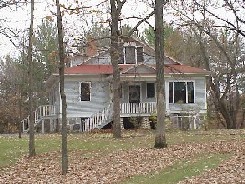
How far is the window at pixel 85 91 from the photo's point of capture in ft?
137

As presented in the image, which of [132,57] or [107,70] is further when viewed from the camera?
[132,57]

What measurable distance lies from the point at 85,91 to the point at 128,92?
11.1 ft

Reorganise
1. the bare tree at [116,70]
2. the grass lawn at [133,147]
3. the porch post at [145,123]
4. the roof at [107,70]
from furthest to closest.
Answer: the roof at [107,70], the porch post at [145,123], the bare tree at [116,70], the grass lawn at [133,147]

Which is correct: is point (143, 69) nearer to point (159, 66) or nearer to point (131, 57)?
point (131, 57)

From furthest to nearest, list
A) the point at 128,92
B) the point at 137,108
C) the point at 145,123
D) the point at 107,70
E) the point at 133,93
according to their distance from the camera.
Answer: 1. the point at 133,93
2. the point at 128,92
3. the point at 107,70
4. the point at 137,108
5. the point at 145,123

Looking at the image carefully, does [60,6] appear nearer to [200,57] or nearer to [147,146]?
[147,146]

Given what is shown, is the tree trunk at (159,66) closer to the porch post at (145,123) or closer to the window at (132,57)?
the porch post at (145,123)

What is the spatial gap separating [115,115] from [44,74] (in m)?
31.5

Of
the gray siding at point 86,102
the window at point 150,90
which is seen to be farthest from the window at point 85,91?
the window at point 150,90

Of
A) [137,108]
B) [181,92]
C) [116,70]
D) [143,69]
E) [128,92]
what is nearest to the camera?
[116,70]

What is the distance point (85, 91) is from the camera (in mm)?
41750

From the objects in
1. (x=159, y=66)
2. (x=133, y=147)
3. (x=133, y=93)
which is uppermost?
(x=159, y=66)

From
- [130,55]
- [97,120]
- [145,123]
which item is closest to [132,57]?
[130,55]

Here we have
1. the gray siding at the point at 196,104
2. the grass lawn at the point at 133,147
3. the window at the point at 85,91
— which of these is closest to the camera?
the grass lawn at the point at 133,147
